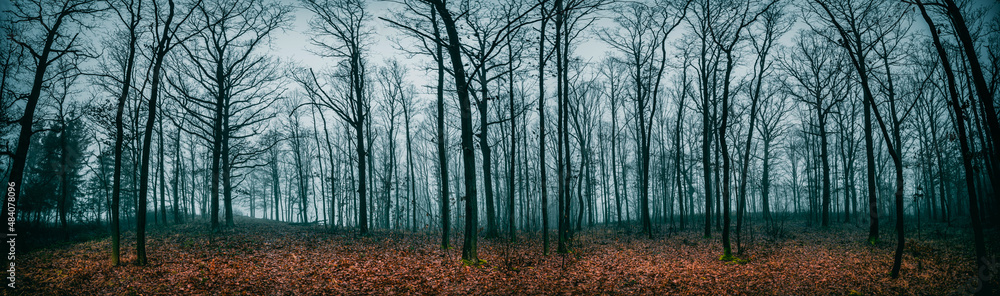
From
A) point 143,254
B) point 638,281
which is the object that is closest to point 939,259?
point 638,281

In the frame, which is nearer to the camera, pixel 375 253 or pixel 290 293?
pixel 290 293

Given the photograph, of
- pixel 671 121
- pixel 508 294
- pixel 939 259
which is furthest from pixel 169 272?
pixel 671 121

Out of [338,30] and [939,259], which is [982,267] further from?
[338,30]

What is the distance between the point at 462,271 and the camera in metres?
8.16

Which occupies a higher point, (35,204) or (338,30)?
(338,30)

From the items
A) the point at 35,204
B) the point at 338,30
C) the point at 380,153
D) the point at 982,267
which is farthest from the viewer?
the point at 380,153

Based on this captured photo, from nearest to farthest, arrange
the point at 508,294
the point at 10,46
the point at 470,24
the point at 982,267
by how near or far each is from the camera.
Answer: the point at 982,267 < the point at 508,294 < the point at 10,46 < the point at 470,24

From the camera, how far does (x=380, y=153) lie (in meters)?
35.3

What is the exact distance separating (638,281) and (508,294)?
9.06ft

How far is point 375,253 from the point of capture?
9.95 meters

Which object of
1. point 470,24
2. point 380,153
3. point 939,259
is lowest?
point 939,259

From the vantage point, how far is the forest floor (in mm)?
6730

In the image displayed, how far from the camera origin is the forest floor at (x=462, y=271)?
6.73 metres

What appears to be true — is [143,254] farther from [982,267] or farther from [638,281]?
[982,267]
